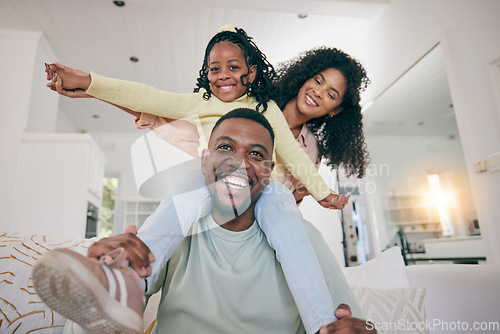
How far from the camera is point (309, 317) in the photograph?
66 cm

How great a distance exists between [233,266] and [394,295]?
0.59 meters

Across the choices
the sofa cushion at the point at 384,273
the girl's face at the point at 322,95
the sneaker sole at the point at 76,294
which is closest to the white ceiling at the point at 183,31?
the girl's face at the point at 322,95

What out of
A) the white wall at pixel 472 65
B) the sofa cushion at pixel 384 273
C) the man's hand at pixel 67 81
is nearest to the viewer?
the man's hand at pixel 67 81

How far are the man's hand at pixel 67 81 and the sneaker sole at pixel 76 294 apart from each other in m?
0.63

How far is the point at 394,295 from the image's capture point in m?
1.07

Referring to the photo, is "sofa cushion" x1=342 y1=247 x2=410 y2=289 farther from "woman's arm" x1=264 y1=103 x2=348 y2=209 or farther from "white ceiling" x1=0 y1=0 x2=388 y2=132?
"white ceiling" x1=0 y1=0 x2=388 y2=132

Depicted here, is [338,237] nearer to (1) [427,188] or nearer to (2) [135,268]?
(1) [427,188]

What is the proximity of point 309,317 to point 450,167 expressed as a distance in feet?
7.70

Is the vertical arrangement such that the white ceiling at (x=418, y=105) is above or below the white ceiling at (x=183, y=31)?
below

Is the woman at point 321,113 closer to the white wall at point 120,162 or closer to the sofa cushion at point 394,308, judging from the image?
the sofa cushion at point 394,308

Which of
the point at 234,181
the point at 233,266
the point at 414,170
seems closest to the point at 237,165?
the point at 234,181

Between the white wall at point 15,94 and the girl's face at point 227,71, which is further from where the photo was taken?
the white wall at point 15,94

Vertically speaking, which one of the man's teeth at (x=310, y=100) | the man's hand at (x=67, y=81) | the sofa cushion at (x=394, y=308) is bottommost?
the sofa cushion at (x=394, y=308)

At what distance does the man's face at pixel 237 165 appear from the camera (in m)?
0.83
